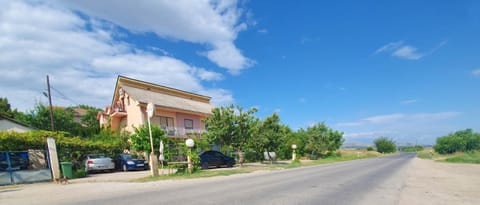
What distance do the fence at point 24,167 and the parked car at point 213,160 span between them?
31.7 feet

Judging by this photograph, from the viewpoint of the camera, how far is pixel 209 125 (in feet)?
72.5

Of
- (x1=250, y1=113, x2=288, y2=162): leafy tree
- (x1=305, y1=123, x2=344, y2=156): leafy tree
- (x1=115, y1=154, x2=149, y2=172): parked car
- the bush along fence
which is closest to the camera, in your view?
the bush along fence

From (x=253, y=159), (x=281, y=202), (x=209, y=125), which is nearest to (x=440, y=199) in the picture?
(x=281, y=202)

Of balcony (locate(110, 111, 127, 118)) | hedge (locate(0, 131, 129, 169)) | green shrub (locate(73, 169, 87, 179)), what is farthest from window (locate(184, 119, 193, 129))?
green shrub (locate(73, 169, 87, 179))

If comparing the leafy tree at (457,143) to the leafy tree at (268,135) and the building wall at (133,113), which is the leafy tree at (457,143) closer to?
the leafy tree at (268,135)

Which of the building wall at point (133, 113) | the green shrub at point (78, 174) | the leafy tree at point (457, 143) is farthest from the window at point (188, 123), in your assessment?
the leafy tree at point (457, 143)

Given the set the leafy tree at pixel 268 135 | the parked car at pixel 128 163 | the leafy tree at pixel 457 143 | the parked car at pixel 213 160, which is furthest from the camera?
the leafy tree at pixel 457 143

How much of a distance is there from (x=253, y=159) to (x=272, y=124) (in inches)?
207

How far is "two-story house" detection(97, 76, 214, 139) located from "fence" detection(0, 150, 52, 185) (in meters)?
11.3

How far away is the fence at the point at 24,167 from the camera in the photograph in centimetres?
1175

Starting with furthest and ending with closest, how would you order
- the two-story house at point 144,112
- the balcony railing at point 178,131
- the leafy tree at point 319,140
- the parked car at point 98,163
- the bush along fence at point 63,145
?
the leafy tree at point 319,140 → the balcony railing at point 178,131 → the two-story house at point 144,112 → the parked car at point 98,163 → the bush along fence at point 63,145

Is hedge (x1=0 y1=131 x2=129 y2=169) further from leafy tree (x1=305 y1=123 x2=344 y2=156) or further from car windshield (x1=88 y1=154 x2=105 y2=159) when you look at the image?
leafy tree (x1=305 y1=123 x2=344 y2=156)

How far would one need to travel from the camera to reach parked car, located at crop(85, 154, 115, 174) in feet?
54.5

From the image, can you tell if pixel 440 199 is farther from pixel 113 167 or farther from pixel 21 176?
pixel 113 167
